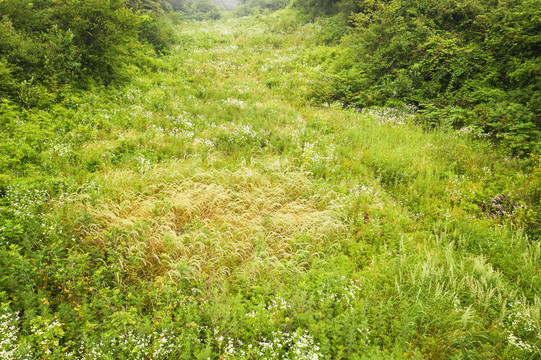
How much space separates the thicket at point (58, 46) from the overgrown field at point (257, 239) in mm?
770

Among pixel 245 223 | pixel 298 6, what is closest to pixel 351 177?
pixel 245 223

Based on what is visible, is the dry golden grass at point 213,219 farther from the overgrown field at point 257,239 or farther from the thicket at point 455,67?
the thicket at point 455,67

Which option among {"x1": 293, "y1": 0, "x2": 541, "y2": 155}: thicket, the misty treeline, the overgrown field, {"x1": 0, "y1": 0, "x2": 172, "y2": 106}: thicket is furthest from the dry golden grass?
{"x1": 293, "y1": 0, "x2": 541, "y2": 155}: thicket

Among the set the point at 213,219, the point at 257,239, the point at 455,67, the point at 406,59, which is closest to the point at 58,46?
the point at 213,219

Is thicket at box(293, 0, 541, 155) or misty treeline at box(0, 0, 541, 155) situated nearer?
misty treeline at box(0, 0, 541, 155)

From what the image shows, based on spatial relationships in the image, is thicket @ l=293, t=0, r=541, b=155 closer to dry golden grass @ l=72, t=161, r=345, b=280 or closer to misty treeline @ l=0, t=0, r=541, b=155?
misty treeline @ l=0, t=0, r=541, b=155

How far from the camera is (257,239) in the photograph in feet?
14.5

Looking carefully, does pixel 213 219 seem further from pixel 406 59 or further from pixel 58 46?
pixel 406 59

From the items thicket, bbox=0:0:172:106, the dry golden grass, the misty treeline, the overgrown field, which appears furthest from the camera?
the misty treeline

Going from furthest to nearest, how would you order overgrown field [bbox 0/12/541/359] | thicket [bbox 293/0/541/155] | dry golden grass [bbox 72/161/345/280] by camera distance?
thicket [bbox 293/0/541/155] → dry golden grass [bbox 72/161/345/280] → overgrown field [bbox 0/12/541/359]

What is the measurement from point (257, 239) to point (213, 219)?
114 centimetres

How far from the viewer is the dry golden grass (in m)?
4.09

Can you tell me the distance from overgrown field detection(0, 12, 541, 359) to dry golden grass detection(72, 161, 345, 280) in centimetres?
4

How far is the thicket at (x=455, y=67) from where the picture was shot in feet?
23.7
